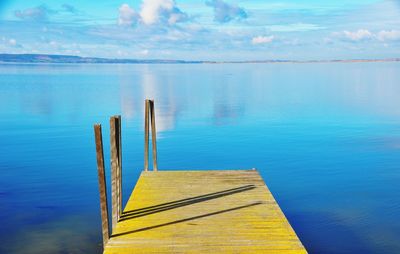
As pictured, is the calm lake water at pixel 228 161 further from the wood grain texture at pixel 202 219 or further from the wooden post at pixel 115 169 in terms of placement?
the wooden post at pixel 115 169

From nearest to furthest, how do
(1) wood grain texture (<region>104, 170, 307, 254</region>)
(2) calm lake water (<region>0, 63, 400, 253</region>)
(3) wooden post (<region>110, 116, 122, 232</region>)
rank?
1. (1) wood grain texture (<region>104, 170, 307, 254</region>)
2. (3) wooden post (<region>110, 116, 122, 232</region>)
3. (2) calm lake water (<region>0, 63, 400, 253</region>)

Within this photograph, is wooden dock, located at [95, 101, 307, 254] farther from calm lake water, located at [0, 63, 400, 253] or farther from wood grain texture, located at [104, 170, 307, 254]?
calm lake water, located at [0, 63, 400, 253]

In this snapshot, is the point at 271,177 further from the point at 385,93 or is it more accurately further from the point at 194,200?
the point at 385,93

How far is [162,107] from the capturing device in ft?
140

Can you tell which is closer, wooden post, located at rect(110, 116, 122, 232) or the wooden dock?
the wooden dock

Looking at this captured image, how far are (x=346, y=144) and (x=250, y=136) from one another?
5.71 m

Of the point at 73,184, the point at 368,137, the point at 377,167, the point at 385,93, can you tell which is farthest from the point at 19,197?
the point at 385,93

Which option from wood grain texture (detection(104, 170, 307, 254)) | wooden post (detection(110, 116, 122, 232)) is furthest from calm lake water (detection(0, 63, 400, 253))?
wooden post (detection(110, 116, 122, 232))

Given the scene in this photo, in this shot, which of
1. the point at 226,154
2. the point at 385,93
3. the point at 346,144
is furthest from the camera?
the point at 385,93

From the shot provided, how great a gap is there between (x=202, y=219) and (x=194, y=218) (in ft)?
0.58

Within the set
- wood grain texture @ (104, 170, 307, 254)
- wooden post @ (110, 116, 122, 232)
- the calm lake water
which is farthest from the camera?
the calm lake water

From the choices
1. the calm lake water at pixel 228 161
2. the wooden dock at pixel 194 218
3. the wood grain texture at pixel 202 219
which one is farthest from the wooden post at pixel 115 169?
the calm lake water at pixel 228 161

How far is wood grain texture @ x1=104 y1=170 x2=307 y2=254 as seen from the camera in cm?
810

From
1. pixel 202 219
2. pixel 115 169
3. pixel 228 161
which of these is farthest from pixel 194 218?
pixel 228 161
